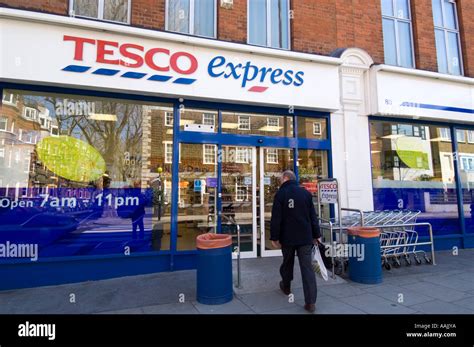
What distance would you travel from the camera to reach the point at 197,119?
6695 mm

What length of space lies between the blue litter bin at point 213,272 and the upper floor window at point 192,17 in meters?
4.90

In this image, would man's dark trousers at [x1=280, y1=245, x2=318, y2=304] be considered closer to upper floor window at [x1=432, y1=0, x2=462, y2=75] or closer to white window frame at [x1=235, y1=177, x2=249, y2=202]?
white window frame at [x1=235, y1=177, x2=249, y2=202]

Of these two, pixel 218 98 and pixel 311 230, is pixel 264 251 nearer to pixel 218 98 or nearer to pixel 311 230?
pixel 311 230

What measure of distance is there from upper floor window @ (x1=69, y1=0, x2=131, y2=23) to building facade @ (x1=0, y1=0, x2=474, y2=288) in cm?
3

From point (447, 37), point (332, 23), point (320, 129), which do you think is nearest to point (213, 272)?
point (320, 129)

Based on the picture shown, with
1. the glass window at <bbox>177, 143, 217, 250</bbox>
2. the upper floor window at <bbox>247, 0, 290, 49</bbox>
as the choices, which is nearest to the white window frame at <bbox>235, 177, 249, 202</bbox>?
the glass window at <bbox>177, 143, 217, 250</bbox>

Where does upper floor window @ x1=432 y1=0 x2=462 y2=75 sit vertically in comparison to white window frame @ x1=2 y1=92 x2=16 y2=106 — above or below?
above

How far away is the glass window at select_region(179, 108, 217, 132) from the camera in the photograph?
6.58 meters

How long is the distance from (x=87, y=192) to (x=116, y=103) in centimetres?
187

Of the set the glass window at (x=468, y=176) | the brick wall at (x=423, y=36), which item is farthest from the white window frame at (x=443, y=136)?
the brick wall at (x=423, y=36)

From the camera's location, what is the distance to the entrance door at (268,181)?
7047mm

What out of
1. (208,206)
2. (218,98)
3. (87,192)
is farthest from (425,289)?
(87,192)

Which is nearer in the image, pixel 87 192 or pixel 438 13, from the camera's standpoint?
pixel 87 192

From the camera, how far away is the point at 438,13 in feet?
31.0
